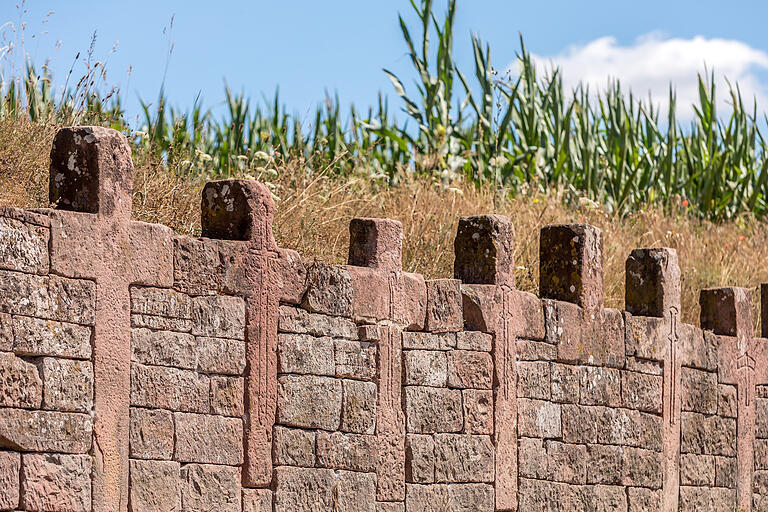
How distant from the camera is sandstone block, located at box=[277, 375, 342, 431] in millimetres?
6133

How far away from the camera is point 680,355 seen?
8922 millimetres

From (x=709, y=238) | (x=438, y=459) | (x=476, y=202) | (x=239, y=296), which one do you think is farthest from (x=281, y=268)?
(x=709, y=238)

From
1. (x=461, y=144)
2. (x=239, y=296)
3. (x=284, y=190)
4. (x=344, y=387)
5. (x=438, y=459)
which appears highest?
(x=461, y=144)

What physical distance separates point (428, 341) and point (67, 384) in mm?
2441

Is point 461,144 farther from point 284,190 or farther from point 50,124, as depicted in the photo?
point 50,124

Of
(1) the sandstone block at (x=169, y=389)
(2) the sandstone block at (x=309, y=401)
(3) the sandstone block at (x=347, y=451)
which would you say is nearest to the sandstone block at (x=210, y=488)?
(1) the sandstone block at (x=169, y=389)

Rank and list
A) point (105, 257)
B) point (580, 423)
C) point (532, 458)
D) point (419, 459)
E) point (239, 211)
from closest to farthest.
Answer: point (105, 257), point (239, 211), point (419, 459), point (532, 458), point (580, 423)

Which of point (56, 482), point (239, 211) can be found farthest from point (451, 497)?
point (56, 482)

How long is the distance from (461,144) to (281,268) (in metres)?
7.55

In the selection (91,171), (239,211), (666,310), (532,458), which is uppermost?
(91,171)

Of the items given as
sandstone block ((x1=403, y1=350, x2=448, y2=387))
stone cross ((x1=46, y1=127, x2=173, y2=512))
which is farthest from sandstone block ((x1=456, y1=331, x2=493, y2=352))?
stone cross ((x1=46, y1=127, x2=173, y2=512))

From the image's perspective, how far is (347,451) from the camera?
6.48m

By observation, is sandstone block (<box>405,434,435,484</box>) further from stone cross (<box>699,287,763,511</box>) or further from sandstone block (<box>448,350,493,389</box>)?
stone cross (<box>699,287,763,511</box>)

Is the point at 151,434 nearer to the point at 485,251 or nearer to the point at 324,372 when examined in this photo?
the point at 324,372
